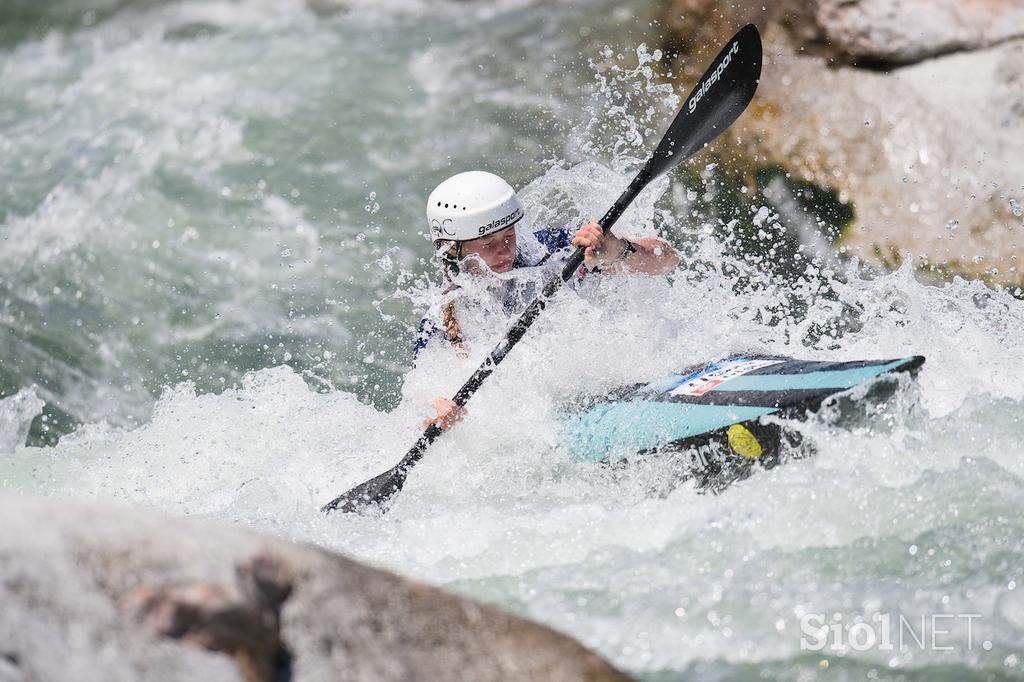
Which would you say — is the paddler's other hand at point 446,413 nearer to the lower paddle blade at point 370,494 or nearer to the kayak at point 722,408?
the lower paddle blade at point 370,494

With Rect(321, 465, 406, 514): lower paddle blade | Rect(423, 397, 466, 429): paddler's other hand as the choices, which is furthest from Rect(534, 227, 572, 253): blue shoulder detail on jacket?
Rect(321, 465, 406, 514): lower paddle blade

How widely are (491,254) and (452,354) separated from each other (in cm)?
48

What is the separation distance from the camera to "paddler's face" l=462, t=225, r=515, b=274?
441cm

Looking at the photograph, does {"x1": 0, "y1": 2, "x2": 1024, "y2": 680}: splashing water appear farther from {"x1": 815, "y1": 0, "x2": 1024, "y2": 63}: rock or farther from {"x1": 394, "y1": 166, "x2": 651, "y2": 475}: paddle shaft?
{"x1": 815, "y1": 0, "x2": 1024, "y2": 63}: rock

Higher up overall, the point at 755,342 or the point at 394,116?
the point at 755,342

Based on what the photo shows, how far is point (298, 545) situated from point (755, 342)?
260 centimetres

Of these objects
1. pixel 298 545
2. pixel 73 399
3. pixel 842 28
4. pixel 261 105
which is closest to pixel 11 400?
pixel 73 399

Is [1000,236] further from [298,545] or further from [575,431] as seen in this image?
[298,545]

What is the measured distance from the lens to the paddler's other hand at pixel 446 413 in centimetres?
428

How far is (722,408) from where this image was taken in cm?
390

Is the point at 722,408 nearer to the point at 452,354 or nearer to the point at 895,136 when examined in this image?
the point at 452,354

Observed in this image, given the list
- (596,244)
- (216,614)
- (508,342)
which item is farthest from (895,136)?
(216,614)

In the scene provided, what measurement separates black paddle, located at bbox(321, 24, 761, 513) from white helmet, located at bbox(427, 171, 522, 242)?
34 centimetres

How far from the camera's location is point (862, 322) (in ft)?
16.9
